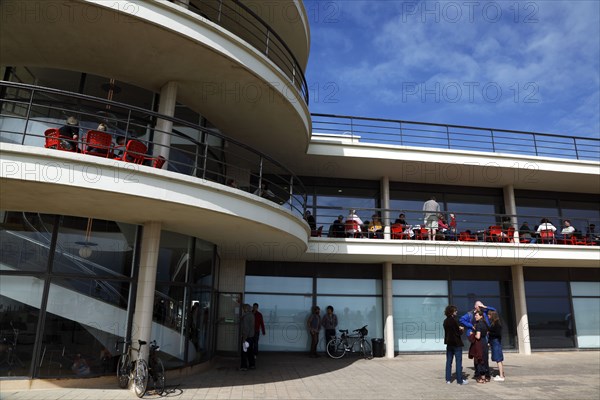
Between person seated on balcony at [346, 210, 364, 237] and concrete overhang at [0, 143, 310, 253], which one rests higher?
person seated on balcony at [346, 210, 364, 237]

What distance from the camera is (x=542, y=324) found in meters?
16.4

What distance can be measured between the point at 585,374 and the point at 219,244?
34.3 feet

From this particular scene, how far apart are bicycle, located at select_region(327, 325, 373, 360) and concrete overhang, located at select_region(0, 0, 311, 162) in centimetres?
766

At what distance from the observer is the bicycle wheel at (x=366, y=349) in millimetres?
14609

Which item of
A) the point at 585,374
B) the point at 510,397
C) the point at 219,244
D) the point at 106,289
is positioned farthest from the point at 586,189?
the point at 106,289

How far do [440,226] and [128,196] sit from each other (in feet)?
36.2

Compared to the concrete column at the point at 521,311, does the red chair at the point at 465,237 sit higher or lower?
higher

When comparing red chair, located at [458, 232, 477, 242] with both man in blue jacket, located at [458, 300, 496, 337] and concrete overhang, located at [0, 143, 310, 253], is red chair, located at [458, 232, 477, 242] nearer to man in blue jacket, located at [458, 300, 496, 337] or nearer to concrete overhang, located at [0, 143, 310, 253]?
man in blue jacket, located at [458, 300, 496, 337]

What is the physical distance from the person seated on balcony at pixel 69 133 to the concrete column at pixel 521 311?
15.3m

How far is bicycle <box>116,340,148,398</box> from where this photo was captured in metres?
8.00

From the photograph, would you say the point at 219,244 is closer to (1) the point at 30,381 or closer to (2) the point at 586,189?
(1) the point at 30,381

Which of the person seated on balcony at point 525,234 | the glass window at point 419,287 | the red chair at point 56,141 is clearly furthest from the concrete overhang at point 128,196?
the person seated on balcony at point 525,234

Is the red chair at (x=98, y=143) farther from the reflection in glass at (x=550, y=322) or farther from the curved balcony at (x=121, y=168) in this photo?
the reflection in glass at (x=550, y=322)

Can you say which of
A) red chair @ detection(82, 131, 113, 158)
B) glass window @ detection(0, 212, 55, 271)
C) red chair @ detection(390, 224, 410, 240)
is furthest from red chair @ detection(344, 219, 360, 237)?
glass window @ detection(0, 212, 55, 271)
